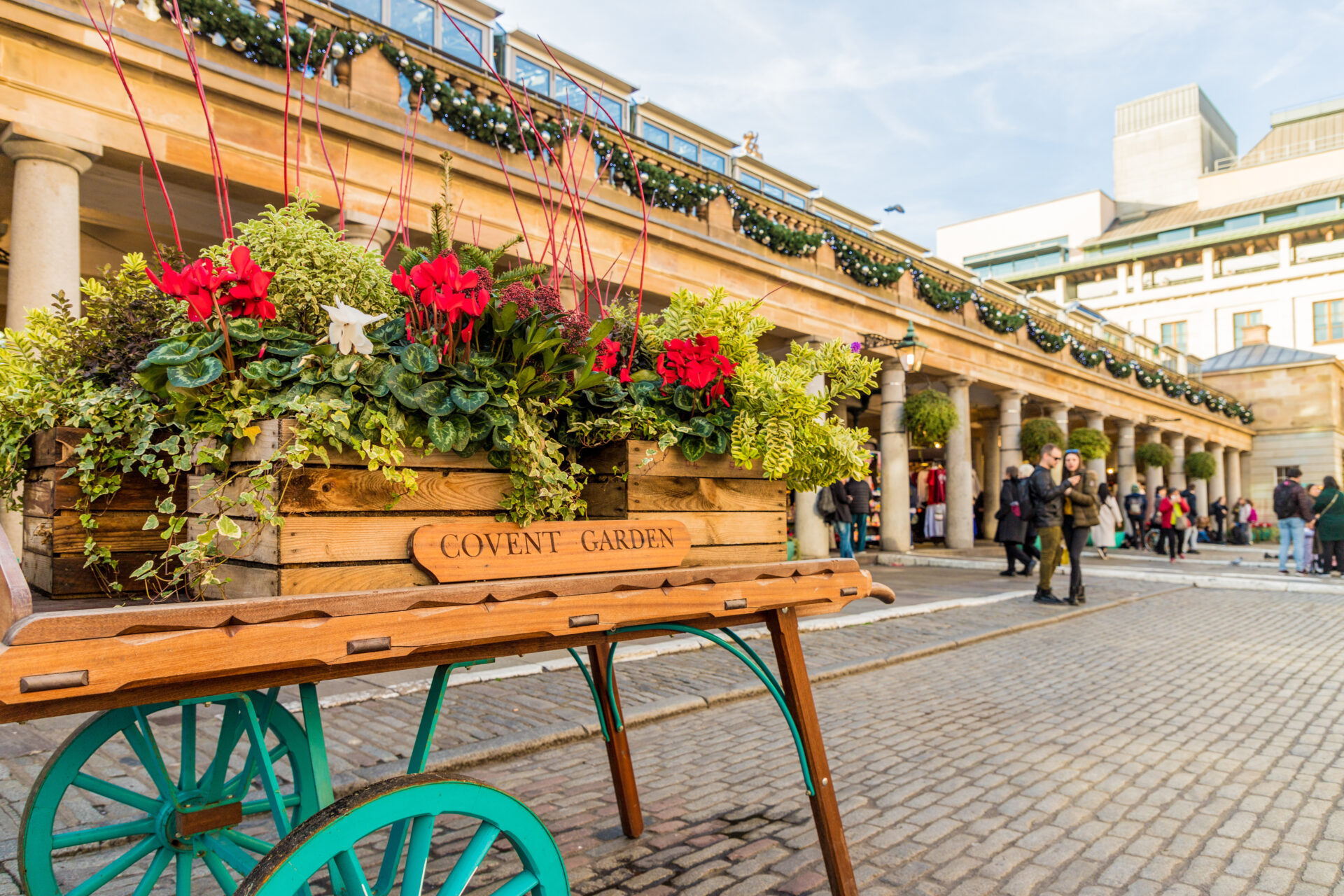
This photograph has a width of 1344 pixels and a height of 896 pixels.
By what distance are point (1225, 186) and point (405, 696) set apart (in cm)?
7268

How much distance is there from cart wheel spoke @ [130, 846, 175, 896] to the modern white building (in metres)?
60.8

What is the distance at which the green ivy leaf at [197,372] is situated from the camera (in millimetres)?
1529

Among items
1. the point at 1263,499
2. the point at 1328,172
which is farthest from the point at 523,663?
the point at 1328,172

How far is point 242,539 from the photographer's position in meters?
1.57

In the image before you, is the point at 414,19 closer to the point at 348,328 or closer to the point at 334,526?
the point at 348,328

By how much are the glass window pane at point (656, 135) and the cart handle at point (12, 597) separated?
14620 millimetres

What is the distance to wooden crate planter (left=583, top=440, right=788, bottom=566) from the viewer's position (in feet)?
6.95

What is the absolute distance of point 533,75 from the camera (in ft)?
40.3

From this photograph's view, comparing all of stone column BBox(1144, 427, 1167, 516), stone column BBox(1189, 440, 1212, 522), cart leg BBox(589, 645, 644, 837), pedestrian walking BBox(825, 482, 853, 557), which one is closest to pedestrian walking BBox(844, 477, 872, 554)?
pedestrian walking BBox(825, 482, 853, 557)

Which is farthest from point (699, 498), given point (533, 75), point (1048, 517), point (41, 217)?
point (533, 75)

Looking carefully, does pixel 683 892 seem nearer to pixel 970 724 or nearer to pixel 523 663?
pixel 970 724

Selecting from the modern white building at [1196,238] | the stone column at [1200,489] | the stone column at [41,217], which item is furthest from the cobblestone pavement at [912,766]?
the modern white building at [1196,238]

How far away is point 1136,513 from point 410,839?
24.0 metres

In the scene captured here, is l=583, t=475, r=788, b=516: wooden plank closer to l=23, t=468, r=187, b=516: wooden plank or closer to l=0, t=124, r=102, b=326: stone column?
l=23, t=468, r=187, b=516: wooden plank
